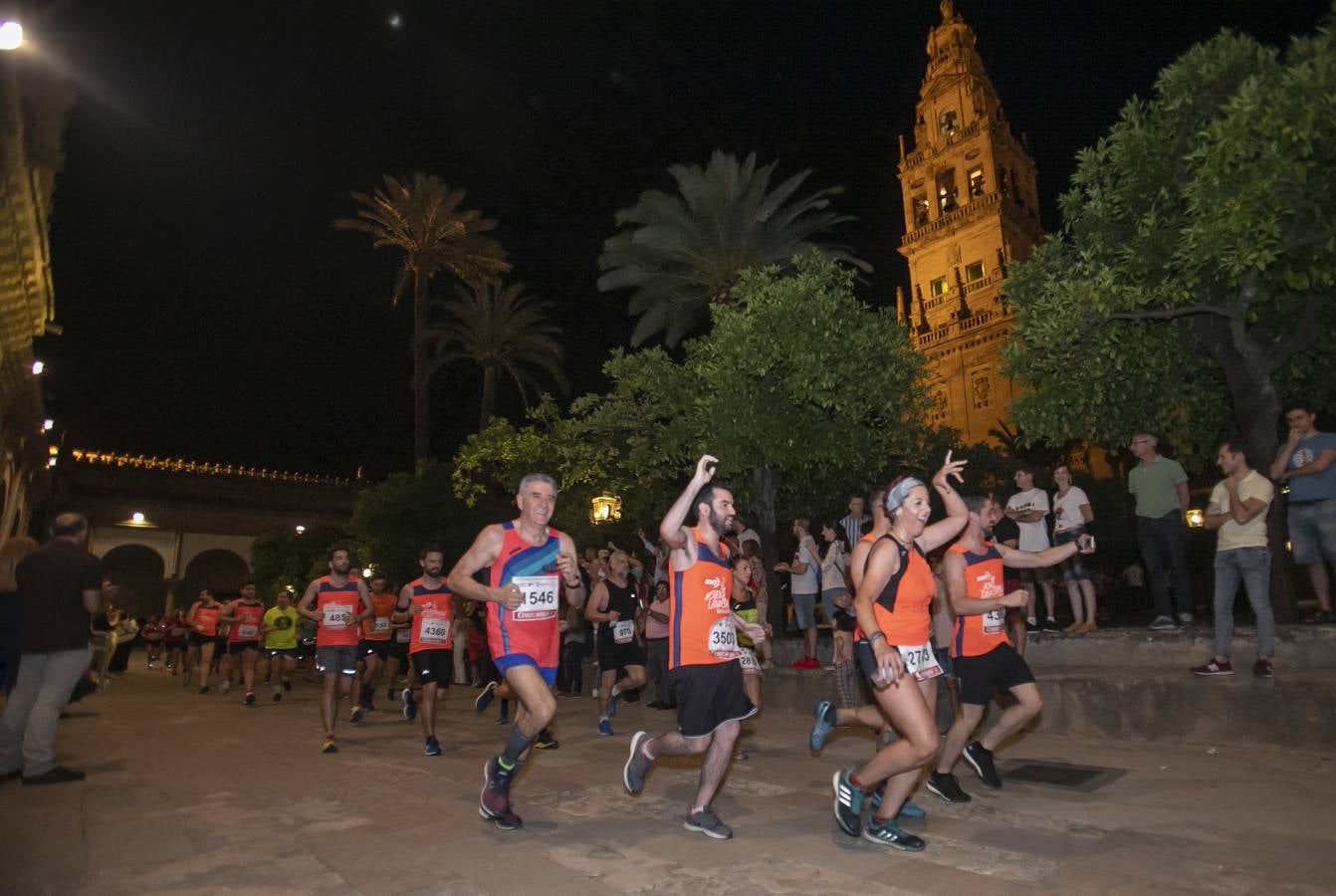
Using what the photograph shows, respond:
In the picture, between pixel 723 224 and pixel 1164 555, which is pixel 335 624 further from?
pixel 723 224

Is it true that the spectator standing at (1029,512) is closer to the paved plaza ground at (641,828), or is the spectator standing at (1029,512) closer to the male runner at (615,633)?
the paved plaza ground at (641,828)

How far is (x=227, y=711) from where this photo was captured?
1397 centimetres

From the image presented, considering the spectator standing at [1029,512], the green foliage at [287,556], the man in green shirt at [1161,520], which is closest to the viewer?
the man in green shirt at [1161,520]

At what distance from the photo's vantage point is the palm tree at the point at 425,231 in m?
36.2

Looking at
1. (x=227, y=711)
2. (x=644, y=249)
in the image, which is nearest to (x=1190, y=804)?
(x=227, y=711)

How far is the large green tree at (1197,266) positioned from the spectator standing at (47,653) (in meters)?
11.6

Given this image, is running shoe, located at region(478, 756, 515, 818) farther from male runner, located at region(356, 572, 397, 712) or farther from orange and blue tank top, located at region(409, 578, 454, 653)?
male runner, located at region(356, 572, 397, 712)

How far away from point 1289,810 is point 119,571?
168 feet

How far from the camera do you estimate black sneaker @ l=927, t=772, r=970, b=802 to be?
627 centimetres

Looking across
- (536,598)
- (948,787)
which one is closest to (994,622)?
(948,787)

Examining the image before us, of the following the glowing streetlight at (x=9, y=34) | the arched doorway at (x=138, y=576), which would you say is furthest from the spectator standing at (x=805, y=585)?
the arched doorway at (x=138, y=576)

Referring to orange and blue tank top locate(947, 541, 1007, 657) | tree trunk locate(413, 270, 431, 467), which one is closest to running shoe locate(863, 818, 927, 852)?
orange and blue tank top locate(947, 541, 1007, 657)

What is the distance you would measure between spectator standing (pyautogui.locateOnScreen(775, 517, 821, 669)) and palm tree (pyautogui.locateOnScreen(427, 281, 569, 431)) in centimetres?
2487

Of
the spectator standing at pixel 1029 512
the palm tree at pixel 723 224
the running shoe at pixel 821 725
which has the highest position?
the palm tree at pixel 723 224
